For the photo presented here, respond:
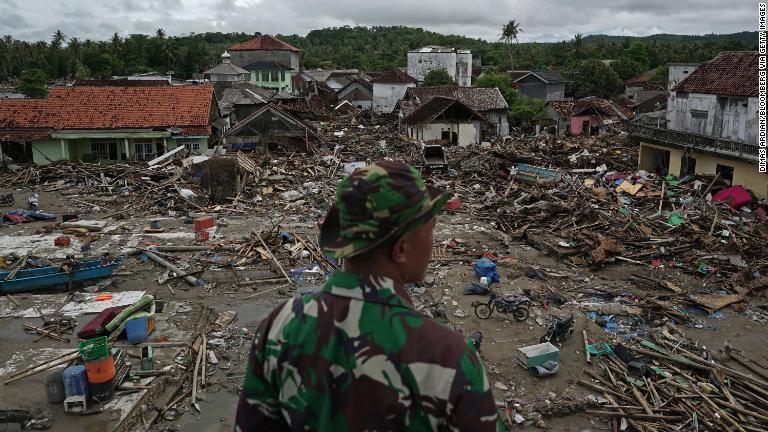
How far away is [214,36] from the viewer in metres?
135

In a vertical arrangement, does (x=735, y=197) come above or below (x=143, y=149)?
below

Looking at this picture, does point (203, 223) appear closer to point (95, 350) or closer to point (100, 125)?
point (95, 350)

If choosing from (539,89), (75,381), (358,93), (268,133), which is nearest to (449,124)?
(268,133)

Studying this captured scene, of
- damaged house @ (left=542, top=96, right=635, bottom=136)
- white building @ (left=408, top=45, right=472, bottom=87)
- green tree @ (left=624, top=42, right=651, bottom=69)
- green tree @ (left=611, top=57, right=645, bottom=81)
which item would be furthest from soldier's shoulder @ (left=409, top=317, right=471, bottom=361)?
green tree @ (left=624, top=42, right=651, bottom=69)

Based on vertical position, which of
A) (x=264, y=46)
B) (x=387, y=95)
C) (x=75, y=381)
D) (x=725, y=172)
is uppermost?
(x=264, y=46)

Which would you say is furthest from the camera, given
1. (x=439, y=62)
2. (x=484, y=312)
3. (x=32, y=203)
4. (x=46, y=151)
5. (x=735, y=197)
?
(x=439, y=62)

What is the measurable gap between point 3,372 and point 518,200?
16514 millimetres

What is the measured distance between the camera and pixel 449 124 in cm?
3669

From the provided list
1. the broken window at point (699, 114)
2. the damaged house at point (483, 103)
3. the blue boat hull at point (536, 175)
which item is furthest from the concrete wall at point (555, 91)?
the blue boat hull at point (536, 175)

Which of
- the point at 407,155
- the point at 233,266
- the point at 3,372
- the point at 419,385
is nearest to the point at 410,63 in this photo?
the point at 407,155

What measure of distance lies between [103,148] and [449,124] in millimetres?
20210

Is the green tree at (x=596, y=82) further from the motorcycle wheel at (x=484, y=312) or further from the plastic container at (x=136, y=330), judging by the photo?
the plastic container at (x=136, y=330)

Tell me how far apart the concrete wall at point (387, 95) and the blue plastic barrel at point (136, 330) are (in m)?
47.2

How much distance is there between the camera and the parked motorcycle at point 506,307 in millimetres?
10828
